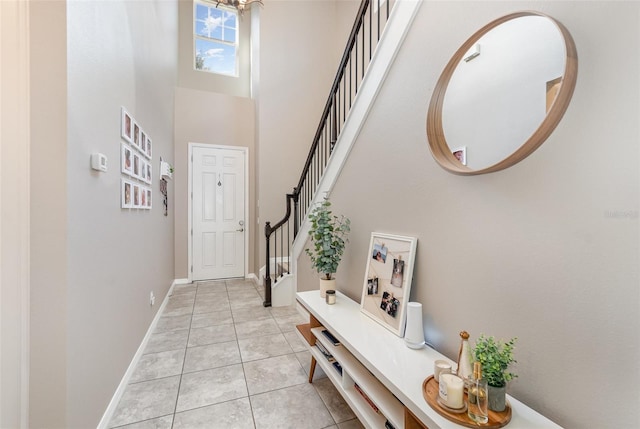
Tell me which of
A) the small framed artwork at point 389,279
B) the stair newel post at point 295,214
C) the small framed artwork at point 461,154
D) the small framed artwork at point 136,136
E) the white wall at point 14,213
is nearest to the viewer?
the white wall at point 14,213

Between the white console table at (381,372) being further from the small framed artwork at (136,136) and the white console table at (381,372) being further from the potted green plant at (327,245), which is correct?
the small framed artwork at (136,136)

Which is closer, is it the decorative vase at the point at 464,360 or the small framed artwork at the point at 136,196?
the decorative vase at the point at 464,360

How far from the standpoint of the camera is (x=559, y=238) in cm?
87

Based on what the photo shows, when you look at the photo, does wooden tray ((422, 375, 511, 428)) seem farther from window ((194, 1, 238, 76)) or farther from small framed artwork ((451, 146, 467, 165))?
window ((194, 1, 238, 76))

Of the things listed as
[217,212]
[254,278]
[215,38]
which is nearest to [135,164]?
[217,212]

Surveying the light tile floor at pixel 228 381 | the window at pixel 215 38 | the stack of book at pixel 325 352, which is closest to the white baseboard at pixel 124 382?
the light tile floor at pixel 228 381

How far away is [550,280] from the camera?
88 cm

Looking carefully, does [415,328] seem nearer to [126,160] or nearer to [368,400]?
[368,400]

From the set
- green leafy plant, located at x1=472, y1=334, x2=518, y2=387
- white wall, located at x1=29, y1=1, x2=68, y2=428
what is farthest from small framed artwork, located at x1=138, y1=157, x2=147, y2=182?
green leafy plant, located at x1=472, y1=334, x2=518, y2=387

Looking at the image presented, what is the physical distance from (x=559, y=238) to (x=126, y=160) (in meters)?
2.52

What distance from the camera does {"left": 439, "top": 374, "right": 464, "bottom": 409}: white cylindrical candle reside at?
0.89 meters

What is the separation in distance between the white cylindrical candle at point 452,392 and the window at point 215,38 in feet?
19.2

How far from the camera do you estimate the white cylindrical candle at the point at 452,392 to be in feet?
2.92

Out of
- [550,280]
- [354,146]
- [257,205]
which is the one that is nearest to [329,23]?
[257,205]
